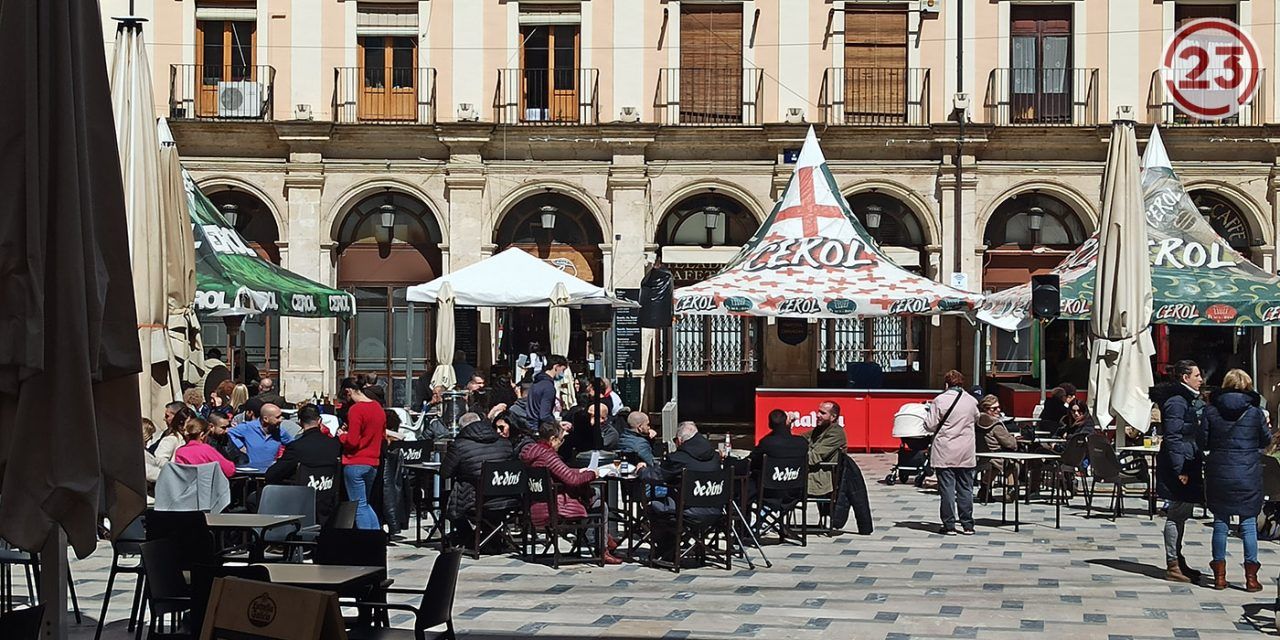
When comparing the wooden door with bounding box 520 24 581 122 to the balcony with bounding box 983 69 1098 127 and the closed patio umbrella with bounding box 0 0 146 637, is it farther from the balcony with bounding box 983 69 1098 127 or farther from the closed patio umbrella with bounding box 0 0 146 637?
the closed patio umbrella with bounding box 0 0 146 637

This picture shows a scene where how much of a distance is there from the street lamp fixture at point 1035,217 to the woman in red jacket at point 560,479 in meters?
17.9

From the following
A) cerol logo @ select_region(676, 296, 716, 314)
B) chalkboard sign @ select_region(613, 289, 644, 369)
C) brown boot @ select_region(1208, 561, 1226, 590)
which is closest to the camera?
brown boot @ select_region(1208, 561, 1226, 590)

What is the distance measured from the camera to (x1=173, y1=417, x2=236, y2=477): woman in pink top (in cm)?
1160

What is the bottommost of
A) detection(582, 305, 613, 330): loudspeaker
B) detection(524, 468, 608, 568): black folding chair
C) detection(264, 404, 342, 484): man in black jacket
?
detection(524, 468, 608, 568): black folding chair

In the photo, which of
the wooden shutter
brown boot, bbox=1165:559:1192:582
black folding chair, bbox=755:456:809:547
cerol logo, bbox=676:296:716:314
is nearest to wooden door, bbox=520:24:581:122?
the wooden shutter

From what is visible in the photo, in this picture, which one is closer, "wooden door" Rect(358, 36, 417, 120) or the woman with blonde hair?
the woman with blonde hair

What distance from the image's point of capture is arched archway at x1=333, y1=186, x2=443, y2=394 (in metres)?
29.0

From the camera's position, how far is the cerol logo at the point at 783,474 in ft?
44.2

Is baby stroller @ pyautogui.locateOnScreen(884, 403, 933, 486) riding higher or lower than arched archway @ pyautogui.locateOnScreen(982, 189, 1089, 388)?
lower

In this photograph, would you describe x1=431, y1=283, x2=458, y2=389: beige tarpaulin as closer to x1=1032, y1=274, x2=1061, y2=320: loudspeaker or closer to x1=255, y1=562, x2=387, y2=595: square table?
x1=1032, y1=274, x2=1061, y2=320: loudspeaker

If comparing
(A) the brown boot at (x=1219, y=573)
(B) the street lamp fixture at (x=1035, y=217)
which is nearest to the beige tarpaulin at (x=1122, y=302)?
(A) the brown boot at (x=1219, y=573)

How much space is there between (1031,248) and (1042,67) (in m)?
3.27

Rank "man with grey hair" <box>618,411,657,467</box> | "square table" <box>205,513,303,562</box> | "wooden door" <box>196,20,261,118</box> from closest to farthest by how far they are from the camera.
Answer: "square table" <box>205,513,303,562</box>
"man with grey hair" <box>618,411,657,467</box>
"wooden door" <box>196,20,261,118</box>

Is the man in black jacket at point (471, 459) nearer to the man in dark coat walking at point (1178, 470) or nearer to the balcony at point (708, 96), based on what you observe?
the man in dark coat walking at point (1178, 470)
